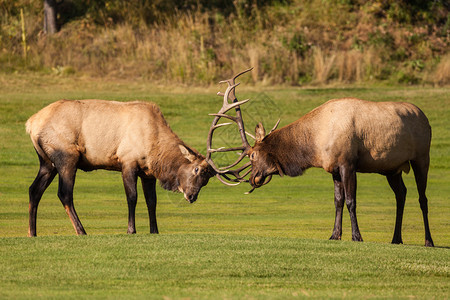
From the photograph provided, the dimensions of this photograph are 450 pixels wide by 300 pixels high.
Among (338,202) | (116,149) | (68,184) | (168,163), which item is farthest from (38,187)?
(338,202)

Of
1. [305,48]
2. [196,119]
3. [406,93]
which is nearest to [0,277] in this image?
[196,119]

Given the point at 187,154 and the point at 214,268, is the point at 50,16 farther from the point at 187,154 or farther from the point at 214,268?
the point at 214,268

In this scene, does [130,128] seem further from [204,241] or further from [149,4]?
[149,4]

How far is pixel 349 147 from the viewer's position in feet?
47.4

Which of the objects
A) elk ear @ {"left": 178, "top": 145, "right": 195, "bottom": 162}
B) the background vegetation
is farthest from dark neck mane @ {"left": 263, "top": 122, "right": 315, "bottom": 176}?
the background vegetation

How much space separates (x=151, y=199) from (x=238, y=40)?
24.8 metres

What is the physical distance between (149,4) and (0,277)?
106 ft

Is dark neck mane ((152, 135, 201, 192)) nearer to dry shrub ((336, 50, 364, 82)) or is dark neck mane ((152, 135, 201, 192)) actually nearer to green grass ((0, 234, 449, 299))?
green grass ((0, 234, 449, 299))

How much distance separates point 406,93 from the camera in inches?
1383

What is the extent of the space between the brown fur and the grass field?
41.9 inches

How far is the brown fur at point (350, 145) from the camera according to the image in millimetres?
14500

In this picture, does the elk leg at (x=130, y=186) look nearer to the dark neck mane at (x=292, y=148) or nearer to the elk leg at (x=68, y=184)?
the elk leg at (x=68, y=184)

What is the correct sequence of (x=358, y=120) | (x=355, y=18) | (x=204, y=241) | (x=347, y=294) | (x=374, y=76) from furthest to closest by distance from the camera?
(x=355, y=18) < (x=374, y=76) < (x=358, y=120) < (x=204, y=241) < (x=347, y=294)

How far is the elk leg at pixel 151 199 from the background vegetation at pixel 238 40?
22124mm
